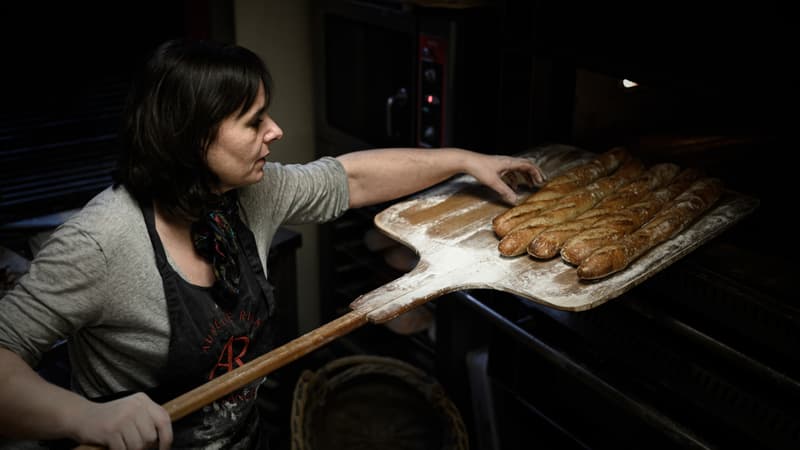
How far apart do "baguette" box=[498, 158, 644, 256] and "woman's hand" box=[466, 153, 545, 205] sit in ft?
0.39

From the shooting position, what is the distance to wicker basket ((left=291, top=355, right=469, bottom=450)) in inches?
107

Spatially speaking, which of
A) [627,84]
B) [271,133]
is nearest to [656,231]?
[627,84]

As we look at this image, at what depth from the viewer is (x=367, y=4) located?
296 cm

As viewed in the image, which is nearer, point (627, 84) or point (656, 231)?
point (656, 231)

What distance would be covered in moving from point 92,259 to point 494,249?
991 millimetres

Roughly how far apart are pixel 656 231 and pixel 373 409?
1.38 m

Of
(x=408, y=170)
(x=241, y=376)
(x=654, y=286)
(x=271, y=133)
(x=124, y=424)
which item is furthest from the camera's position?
(x=408, y=170)

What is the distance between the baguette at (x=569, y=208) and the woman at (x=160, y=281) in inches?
25.4

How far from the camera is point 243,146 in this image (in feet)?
5.69

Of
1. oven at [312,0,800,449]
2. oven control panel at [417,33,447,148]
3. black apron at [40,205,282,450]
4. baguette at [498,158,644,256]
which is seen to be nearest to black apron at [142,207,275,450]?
black apron at [40,205,282,450]

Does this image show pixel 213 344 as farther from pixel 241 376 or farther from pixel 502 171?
pixel 502 171

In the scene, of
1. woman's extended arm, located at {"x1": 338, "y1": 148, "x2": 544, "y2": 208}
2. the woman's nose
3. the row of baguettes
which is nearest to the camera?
the woman's nose

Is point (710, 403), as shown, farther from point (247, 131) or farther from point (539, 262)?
point (247, 131)

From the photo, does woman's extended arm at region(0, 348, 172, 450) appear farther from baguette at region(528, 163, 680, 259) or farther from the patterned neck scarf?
baguette at region(528, 163, 680, 259)
